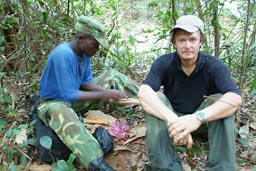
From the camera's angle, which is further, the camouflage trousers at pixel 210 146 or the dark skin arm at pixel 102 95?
the dark skin arm at pixel 102 95

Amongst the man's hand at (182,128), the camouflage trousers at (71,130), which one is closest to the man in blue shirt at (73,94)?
the camouflage trousers at (71,130)

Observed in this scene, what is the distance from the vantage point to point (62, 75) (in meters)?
3.11

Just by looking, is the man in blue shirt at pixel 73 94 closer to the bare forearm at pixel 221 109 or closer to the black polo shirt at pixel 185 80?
the black polo shirt at pixel 185 80

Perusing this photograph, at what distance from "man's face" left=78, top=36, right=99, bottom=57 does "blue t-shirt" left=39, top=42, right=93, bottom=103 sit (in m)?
0.09

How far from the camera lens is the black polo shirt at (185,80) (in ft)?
9.62

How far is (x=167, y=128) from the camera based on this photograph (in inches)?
105

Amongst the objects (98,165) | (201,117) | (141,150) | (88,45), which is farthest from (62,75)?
(201,117)

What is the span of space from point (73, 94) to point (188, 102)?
37.7 inches

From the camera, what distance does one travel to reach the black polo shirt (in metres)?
2.93

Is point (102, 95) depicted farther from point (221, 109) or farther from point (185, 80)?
point (221, 109)

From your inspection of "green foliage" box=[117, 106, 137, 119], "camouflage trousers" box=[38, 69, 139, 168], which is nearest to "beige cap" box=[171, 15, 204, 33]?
"camouflage trousers" box=[38, 69, 139, 168]

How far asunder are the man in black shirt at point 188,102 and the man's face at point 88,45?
0.58m

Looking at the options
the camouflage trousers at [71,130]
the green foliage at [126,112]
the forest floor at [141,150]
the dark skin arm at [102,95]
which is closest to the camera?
the camouflage trousers at [71,130]

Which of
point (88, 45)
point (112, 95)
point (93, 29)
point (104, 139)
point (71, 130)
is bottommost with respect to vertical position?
point (104, 139)
